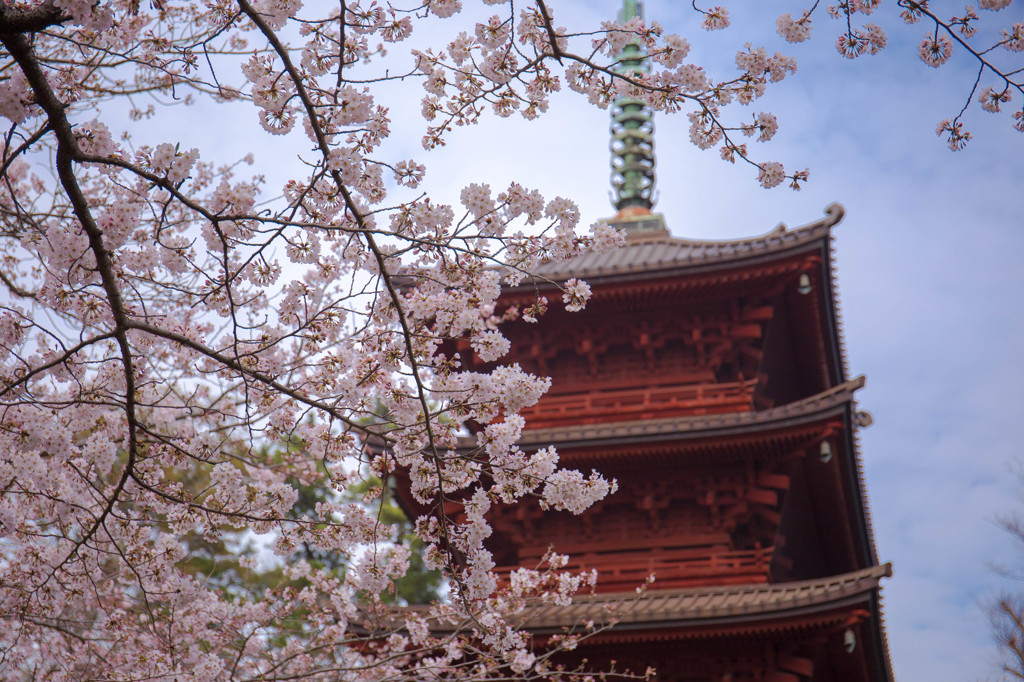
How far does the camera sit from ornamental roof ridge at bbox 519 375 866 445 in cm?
1013

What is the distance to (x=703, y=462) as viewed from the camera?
10922mm

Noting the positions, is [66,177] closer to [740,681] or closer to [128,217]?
[128,217]

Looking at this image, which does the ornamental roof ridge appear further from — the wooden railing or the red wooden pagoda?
the wooden railing

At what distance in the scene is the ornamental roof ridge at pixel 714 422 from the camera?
10.1m

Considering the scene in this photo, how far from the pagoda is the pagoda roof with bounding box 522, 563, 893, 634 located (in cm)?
2

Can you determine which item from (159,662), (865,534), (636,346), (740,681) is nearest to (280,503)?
(159,662)

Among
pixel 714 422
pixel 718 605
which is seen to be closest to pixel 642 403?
pixel 714 422

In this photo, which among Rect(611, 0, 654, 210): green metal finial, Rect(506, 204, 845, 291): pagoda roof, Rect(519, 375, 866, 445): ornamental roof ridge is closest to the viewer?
Rect(519, 375, 866, 445): ornamental roof ridge

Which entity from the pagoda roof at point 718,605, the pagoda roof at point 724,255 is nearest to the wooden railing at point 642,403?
the pagoda roof at point 724,255

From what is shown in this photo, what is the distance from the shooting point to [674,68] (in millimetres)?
4988

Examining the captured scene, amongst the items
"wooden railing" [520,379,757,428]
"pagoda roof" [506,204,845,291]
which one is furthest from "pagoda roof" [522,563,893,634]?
"pagoda roof" [506,204,845,291]

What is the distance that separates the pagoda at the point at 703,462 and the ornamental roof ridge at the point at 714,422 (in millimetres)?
21

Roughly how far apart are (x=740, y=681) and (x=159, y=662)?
6.02 metres

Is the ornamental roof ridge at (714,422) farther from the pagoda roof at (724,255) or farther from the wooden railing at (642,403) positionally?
the pagoda roof at (724,255)
